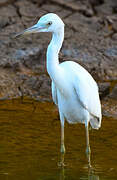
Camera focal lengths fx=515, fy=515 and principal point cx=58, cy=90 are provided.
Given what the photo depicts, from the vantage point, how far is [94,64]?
29.2ft

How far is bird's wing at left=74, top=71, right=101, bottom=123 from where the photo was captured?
18.7ft

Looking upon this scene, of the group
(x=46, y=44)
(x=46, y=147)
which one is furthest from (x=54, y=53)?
(x=46, y=44)

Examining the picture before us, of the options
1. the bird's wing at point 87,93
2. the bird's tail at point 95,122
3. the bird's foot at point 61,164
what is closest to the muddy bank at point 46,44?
the bird's tail at point 95,122

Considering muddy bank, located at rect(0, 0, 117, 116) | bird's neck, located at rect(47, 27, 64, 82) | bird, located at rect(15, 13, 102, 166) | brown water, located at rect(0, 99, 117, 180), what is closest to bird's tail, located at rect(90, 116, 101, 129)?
bird, located at rect(15, 13, 102, 166)

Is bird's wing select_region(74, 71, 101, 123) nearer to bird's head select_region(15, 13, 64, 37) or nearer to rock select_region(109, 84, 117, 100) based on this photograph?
bird's head select_region(15, 13, 64, 37)

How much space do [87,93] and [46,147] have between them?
82 cm

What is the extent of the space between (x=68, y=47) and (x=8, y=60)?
1.26m

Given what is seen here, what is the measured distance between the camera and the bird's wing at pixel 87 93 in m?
5.70

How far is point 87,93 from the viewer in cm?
578

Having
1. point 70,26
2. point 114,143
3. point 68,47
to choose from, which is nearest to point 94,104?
point 114,143

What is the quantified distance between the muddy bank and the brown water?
77 centimetres

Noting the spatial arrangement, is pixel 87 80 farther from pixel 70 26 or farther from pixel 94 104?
pixel 70 26

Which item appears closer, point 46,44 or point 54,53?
point 54,53

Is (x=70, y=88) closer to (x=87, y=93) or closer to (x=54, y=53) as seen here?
(x=87, y=93)
